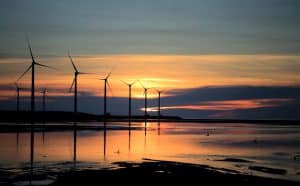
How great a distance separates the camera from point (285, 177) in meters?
Result: 30.4

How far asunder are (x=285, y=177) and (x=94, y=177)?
40.5ft

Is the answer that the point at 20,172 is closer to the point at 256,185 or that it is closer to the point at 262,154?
the point at 256,185

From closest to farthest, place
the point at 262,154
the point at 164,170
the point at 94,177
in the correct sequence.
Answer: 1. the point at 94,177
2. the point at 164,170
3. the point at 262,154

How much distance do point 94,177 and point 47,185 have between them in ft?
11.4

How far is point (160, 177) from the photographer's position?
2823cm

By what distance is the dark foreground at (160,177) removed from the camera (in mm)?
26406

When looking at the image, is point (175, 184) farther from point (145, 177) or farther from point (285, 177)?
point (285, 177)

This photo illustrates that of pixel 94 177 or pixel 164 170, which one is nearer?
pixel 94 177

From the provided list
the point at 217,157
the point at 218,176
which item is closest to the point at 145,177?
the point at 218,176

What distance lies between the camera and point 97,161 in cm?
3691

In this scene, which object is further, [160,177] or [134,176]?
[134,176]

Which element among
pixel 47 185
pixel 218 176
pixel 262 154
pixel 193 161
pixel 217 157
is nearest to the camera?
pixel 47 185

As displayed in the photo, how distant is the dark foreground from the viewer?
2641 cm

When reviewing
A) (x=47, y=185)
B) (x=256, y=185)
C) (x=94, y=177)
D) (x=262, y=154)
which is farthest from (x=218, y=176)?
(x=262, y=154)
